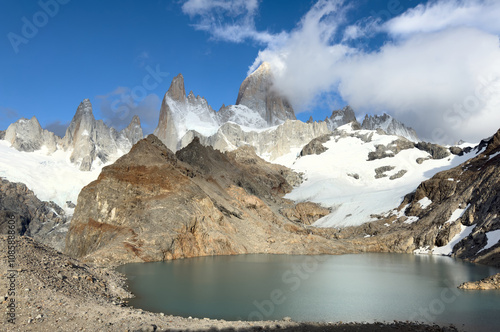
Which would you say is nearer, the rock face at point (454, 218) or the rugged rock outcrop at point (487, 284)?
the rugged rock outcrop at point (487, 284)

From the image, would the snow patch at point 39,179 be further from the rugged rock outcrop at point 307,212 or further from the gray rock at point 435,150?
the gray rock at point 435,150

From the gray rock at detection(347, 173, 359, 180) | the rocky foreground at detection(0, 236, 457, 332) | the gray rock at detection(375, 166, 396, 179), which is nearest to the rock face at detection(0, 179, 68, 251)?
the rocky foreground at detection(0, 236, 457, 332)

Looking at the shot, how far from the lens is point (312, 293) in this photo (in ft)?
102

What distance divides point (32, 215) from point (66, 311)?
15833cm

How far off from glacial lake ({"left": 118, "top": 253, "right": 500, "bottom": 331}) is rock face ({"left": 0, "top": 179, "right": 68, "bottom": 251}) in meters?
117

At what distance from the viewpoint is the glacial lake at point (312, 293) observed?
23.9 metres

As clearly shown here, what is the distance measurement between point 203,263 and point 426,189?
75.8 meters

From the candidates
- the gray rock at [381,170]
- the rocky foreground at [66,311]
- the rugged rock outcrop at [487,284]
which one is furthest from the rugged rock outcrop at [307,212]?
the rocky foreground at [66,311]

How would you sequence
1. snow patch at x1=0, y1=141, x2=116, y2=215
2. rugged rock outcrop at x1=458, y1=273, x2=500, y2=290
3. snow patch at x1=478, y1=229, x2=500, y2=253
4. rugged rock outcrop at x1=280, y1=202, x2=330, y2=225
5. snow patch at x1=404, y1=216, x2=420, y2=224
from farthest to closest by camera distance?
snow patch at x1=0, y1=141, x2=116, y2=215
rugged rock outcrop at x1=280, y1=202, x2=330, y2=225
snow patch at x1=404, y1=216, x2=420, y2=224
snow patch at x1=478, y1=229, x2=500, y2=253
rugged rock outcrop at x1=458, y1=273, x2=500, y2=290

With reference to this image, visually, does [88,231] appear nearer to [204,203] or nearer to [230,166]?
[204,203]

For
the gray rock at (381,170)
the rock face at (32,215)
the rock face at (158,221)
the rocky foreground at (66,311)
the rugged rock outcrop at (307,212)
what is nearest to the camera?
the rocky foreground at (66,311)

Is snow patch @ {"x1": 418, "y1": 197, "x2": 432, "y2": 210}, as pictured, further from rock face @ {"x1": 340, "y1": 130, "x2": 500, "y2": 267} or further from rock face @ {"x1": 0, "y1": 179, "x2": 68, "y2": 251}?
rock face @ {"x1": 0, "y1": 179, "x2": 68, "y2": 251}

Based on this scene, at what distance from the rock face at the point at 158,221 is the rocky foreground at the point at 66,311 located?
21.2m

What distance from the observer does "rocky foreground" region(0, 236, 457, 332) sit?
54.8 feet
